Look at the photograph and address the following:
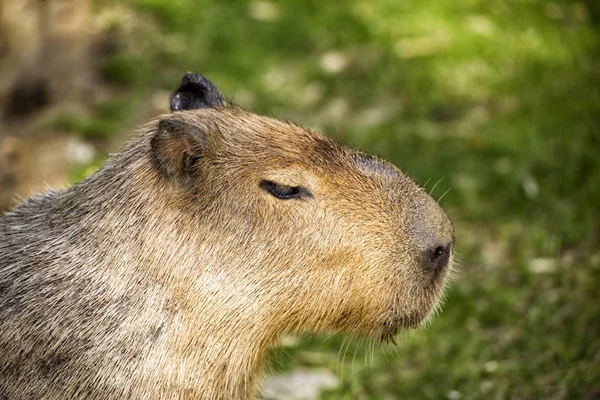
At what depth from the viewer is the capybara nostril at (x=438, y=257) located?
3691 mm

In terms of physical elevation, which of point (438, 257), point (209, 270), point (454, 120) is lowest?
point (454, 120)

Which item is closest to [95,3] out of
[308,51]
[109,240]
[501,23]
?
[308,51]

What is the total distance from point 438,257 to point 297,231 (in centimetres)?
64

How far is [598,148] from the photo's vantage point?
6676mm

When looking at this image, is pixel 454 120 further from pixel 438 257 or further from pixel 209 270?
pixel 209 270

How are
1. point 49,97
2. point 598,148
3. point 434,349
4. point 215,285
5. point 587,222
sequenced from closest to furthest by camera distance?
point 215,285, point 434,349, point 587,222, point 598,148, point 49,97

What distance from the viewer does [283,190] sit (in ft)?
12.0

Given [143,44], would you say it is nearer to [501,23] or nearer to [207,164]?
[501,23]

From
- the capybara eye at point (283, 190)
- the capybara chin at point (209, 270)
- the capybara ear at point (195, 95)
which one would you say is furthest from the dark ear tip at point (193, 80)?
the capybara eye at point (283, 190)

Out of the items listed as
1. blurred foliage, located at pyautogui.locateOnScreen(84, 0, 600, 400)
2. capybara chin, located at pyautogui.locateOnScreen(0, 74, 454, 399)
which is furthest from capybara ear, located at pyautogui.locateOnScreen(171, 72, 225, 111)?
blurred foliage, located at pyautogui.locateOnScreen(84, 0, 600, 400)

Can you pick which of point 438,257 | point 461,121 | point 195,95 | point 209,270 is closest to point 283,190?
point 209,270

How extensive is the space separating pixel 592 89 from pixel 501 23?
128 cm

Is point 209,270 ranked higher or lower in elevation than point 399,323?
higher

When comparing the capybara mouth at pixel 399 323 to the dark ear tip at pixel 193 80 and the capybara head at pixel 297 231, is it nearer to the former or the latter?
the capybara head at pixel 297 231
